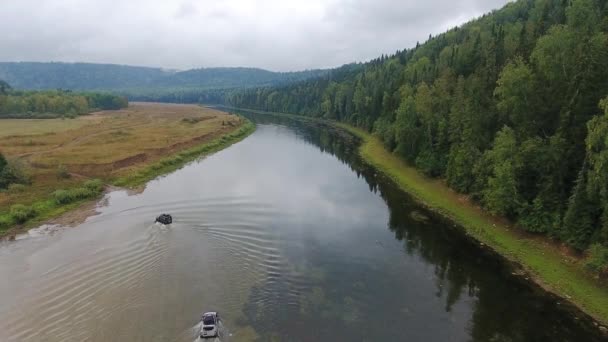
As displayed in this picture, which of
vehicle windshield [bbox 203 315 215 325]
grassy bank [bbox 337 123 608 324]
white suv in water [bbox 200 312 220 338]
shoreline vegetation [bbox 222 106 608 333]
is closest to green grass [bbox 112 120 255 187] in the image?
white suv in water [bbox 200 312 220 338]

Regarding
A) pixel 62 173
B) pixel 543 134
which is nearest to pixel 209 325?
pixel 543 134

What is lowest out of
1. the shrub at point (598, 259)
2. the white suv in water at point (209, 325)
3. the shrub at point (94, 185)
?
the shrub at point (94, 185)

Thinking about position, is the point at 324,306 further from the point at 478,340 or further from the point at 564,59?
the point at 564,59

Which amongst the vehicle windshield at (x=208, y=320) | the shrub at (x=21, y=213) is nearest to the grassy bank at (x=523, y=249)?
the vehicle windshield at (x=208, y=320)

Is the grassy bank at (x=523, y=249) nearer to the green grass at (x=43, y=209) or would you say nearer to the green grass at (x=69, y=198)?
the green grass at (x=69, y=198)

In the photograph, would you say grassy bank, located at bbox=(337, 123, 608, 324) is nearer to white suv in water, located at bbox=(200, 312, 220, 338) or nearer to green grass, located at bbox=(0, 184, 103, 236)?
white suv in water, located at bbox=(200, 312, 220, 338)

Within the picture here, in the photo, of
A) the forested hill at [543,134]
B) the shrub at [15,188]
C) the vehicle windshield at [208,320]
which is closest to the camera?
the vehicle windshield at [208,320]

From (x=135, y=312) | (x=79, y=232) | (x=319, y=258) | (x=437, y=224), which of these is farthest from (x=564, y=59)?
(x=79, y=232)

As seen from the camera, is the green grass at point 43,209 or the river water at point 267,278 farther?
the green grass at point 43,209
